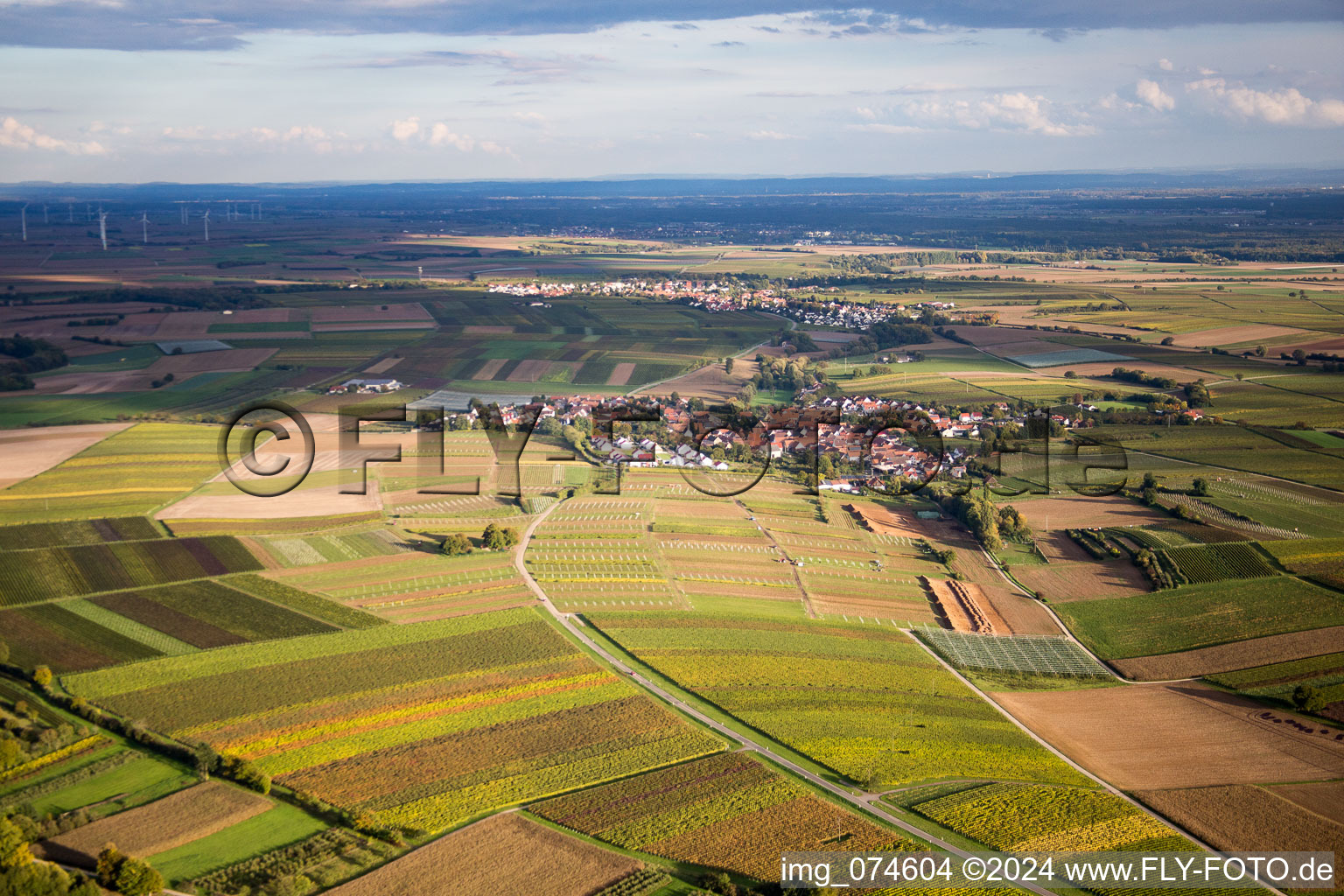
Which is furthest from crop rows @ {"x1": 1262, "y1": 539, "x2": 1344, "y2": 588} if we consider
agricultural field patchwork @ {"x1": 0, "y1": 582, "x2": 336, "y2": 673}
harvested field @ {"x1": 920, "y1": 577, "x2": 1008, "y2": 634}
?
agricultural field patchwork @ {"x1": 0, "y1": 582, "x2": 336, "y2": 673}

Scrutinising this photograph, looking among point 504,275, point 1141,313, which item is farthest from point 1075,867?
point 504,275

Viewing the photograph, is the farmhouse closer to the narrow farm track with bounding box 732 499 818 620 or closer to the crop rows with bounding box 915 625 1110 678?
the narrow farm track with bounding box 732 499 818 620

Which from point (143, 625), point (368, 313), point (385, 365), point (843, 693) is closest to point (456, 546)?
point (143, 625)

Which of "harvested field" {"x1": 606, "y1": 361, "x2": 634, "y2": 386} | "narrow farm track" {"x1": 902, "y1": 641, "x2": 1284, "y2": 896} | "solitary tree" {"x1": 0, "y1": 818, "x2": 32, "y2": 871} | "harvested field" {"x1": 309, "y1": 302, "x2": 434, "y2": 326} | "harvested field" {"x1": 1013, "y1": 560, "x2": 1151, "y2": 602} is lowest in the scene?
"narrow farm track" {"x1": 902, "y1": 641, "x2": 1284, "y2": 896}

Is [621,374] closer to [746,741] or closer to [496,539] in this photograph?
[496,539]

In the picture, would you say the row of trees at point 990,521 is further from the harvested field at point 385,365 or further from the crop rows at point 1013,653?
the harvested field at point 385,365

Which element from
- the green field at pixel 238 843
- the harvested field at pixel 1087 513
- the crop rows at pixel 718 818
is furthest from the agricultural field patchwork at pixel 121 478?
the harvested field at pixel 1087 513
